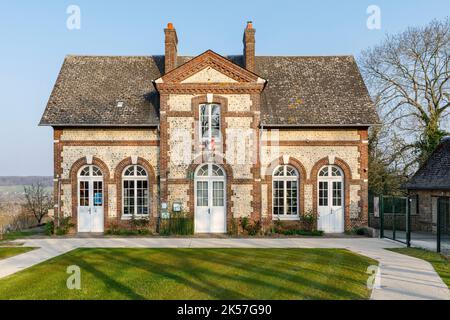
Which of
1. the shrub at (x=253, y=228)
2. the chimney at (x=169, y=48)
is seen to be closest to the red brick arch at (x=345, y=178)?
the shrub at (x=253, y=228)

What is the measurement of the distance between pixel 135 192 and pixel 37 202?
9593 millimetres

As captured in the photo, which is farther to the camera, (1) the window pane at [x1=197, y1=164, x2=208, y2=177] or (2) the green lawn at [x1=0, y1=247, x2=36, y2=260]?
(1) the window pane at [x1=197, y1=164, x2=208, y2=177]

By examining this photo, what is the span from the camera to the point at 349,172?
18.2m

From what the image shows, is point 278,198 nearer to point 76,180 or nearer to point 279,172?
point 279,172

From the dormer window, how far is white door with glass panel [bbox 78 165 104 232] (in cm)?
486

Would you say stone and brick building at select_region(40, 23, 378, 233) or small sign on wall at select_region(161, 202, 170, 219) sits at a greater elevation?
stone and brick building at select_region(40, 23, 378, 233)

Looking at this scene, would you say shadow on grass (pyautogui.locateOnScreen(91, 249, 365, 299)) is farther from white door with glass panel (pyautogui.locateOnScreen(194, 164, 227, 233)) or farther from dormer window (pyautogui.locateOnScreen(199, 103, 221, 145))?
dormer window (pyautogui.locateOnScreen(199, 103, 221, 145))

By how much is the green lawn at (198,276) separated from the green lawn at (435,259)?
161 cm

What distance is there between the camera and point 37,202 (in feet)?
80.3

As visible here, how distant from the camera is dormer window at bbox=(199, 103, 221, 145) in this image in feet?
58.6

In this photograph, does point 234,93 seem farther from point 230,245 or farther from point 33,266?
point 33,266

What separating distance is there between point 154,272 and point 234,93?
10.1 meters

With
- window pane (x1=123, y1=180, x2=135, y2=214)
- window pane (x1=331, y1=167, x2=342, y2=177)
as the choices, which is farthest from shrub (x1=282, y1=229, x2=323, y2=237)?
window pane (x1=123, y1=180, x2=135, y2=214)
